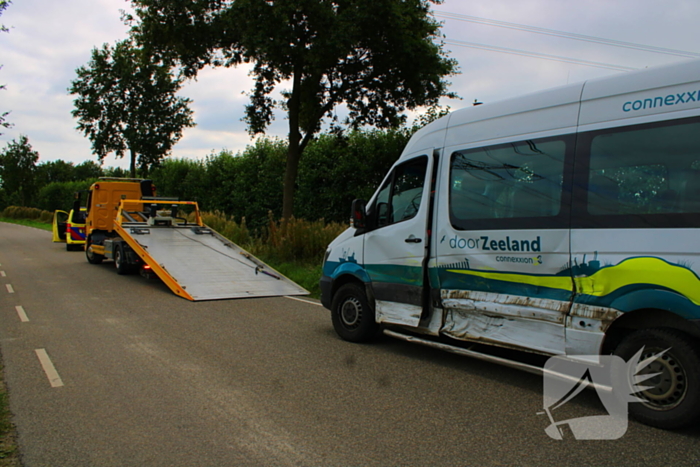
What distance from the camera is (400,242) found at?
670 cm

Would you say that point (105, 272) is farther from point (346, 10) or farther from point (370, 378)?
point (370, 378)

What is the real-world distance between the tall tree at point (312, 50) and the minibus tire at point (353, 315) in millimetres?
10286

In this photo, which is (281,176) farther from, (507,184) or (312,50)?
(507,184)

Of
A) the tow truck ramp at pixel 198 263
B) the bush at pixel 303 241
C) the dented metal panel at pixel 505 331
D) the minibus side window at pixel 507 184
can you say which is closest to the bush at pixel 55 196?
the tow truck ramp at pixel 198 263

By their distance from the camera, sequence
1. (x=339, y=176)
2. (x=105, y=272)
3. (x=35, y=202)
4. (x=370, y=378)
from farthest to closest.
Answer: (x=35, y=202) < (x=339, y=176) < (x=105, y=272) < (x=370, y=378)

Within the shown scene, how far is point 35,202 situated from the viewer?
61125 mm

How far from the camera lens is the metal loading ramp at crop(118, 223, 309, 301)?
1152 cm

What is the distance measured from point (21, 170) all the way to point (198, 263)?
185 ft

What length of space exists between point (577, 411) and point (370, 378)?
1.98 m

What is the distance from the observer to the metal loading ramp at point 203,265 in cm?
1152

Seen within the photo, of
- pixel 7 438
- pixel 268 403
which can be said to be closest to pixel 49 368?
pixel 7 438

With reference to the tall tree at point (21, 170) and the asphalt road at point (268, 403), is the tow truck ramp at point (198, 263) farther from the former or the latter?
the tall tree at point (21, 170)

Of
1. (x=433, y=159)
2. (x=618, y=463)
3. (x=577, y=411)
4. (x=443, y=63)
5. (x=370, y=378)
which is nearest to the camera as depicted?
(x=618, y=463)

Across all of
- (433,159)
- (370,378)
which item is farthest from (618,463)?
(433,159)
